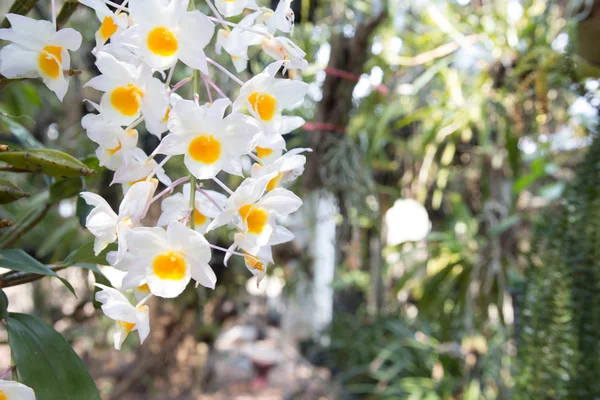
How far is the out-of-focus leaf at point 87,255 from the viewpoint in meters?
0.29

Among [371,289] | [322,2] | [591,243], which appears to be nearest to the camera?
[591,243]

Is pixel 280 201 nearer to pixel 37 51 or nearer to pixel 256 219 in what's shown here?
pixel 256 219

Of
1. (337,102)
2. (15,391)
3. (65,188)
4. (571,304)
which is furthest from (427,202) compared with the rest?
(15,391)

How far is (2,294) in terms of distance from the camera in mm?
280

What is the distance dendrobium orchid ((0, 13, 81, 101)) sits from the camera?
25 cm

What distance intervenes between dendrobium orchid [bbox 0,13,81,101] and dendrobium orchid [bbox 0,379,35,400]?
141 mm

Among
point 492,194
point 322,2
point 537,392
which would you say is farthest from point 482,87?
point 537,392

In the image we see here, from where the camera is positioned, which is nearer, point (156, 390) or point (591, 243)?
point (591, 243)

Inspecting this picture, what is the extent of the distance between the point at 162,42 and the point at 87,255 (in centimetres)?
14

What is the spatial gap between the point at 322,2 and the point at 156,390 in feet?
3.69

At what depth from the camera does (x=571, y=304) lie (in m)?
0.73

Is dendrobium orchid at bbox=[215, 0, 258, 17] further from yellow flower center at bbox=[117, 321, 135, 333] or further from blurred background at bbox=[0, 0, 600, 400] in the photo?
blurred background at bbox=[0, 0, 600, 400]

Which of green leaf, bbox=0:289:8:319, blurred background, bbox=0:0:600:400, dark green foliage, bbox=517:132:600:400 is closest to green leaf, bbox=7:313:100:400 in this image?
green leaf, bbox=0:289:8:319

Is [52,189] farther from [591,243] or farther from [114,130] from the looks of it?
[591,243]
